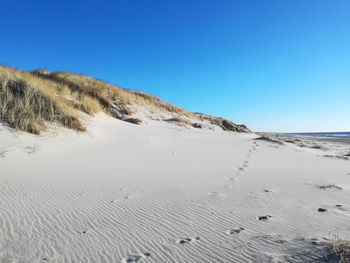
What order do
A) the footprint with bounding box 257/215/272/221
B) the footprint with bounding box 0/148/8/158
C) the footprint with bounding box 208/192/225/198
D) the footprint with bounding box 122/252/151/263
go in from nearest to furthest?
1. the footprint with bounding box 122/252/151/263
2. the footprint with bounding box 257/215/272/221
3. the footprint with bounding box 208/192/225/198
4. the footprint with bounding box 0/148/8/158

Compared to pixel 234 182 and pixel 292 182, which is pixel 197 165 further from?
pixel 292 182

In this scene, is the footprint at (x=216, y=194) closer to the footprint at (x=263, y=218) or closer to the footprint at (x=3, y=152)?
the footprint at (x=263, y=218)

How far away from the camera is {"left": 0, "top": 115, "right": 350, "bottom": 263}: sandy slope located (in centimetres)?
153

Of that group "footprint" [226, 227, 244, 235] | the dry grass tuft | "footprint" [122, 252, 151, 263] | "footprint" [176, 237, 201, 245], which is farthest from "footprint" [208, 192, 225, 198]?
the dry grass tuft

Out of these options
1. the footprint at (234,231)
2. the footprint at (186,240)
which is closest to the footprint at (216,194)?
the footprint at (234,231)

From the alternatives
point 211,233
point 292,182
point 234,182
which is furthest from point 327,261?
point 292,182

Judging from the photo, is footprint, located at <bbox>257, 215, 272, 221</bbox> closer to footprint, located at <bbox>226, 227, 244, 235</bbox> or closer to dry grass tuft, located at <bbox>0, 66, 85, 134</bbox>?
footprint, located at <bbox>226, 227, 244, 235</bbox>

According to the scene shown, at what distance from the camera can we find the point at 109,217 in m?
2.06

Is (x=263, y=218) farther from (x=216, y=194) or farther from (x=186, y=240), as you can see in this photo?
(x=186, y=240)

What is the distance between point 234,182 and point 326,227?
5.13ft

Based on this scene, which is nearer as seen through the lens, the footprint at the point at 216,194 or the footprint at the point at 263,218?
the footprint at the point at 263,218

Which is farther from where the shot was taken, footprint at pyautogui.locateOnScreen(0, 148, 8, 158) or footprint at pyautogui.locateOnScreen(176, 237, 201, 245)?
footprint at pyautogui.locateOnScreen(0, 148, 8, 158)

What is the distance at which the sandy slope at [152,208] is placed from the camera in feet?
5.01

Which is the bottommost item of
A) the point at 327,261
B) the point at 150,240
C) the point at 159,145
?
the point at 150,240
